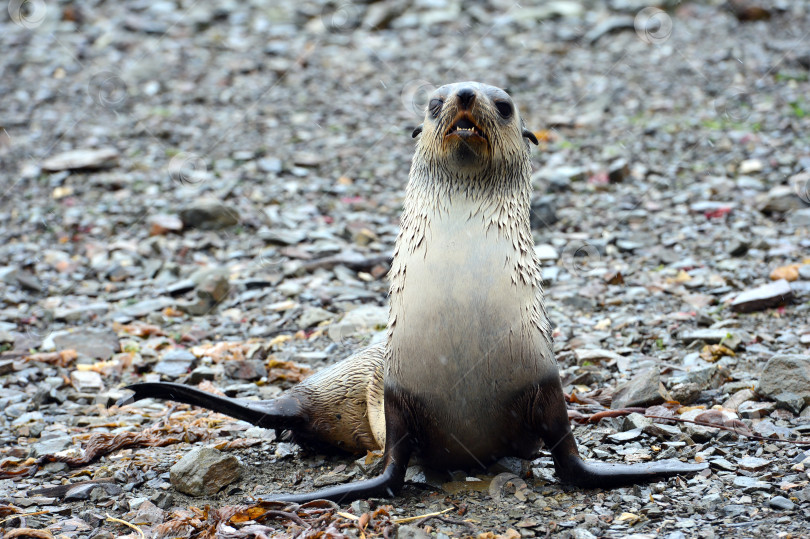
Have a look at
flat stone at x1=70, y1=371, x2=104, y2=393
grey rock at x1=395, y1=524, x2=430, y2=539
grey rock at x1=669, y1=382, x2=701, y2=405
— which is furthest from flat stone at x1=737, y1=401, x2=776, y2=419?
flat stone at x1=70, y1=371, x2=104, y2=393

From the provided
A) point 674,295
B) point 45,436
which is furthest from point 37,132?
point 674,295

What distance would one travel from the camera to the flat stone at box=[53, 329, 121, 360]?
670 centimetres

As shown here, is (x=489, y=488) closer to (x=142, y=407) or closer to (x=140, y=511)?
(x=140, y=511)

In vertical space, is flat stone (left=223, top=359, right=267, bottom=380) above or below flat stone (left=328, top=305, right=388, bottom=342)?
below

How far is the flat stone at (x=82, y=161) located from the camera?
10.7m

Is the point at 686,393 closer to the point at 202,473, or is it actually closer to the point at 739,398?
the point at 739,398

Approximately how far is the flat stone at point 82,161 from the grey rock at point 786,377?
27.1ft

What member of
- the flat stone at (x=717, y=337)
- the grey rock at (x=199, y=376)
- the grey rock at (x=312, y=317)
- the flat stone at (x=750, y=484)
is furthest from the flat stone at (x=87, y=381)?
the flat stone at (x=750, y=484)

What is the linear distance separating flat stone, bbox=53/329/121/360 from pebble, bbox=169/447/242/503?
2.53m

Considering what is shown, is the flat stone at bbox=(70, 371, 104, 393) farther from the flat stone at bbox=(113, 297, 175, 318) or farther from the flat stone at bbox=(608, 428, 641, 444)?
the flat stone at bbox=(608, 428, 641, 444)

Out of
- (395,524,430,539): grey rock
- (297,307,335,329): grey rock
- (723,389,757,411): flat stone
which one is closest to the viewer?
(395,524,430,539): grey rock

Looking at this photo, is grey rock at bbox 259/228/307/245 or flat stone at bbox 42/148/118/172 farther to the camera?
flat stone at bbox 42/148/118/172

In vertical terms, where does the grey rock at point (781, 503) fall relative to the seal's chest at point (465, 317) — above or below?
below

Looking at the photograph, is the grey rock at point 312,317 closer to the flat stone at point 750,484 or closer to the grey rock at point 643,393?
the grey rock at point 643,393
